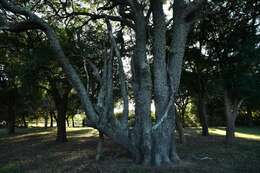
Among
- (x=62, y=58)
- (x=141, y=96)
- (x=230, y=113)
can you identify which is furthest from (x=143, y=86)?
(x=230, y=113)

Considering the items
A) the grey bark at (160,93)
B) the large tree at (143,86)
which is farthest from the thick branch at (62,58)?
the grey bark at (160,93)

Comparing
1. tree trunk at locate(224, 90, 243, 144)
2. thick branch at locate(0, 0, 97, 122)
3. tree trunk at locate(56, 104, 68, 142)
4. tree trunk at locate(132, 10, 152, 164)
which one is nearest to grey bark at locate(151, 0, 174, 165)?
tree trunk at locate(132, 10, 152, 164)

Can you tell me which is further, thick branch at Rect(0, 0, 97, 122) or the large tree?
the large tree

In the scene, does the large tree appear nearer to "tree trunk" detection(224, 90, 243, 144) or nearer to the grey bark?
the grey bark

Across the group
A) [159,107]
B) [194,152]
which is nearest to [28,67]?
[159,107]

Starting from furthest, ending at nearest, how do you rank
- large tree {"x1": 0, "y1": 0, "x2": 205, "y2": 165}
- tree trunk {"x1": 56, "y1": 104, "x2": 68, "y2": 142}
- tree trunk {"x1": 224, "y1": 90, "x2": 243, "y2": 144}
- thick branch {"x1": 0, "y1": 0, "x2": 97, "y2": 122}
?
tree trunk {"x1": 56, "y1": 104, "x2": 68, "y2": 142} < tree trunk {"x1": 224, "y1": 90, "x2": 243, "y2": 144} < large tree {"x1": 0, "y1": 0, "x2": 205, "y2": 165} < thick branch {"x1": 0, "y1": 0, "x2": 97, "y2": 122}

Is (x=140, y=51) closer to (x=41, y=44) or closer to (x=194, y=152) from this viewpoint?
(x=194, y=152)

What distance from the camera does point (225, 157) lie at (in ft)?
34.0

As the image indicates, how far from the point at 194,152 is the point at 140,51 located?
16.1ft

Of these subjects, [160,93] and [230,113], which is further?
[230,113]

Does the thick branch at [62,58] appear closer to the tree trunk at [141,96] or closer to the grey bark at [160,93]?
the tree trunk at [141,96]

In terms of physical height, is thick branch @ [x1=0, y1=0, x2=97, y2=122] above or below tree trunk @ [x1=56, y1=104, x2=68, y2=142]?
above

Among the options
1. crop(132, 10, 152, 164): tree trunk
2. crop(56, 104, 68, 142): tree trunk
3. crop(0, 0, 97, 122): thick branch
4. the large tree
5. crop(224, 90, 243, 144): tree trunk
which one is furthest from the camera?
crop(56, 104, 68, 142): tree trunk

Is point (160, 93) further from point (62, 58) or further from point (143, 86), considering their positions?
point (62, 58)
